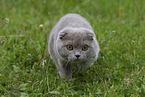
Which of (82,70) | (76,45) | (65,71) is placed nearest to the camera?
(76,45)

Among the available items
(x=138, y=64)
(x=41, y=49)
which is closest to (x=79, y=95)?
(x=138, y=64)

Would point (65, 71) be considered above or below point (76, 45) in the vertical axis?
below

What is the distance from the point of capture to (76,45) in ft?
9.73

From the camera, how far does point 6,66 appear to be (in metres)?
3.52

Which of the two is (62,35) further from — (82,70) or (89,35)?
(82,70)

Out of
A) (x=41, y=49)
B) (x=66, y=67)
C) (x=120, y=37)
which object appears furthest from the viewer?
(x=120, y=37)

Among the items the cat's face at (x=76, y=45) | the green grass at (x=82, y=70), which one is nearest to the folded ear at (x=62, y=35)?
the cat's face at (x=76, y=45)

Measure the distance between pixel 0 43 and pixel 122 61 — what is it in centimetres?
219

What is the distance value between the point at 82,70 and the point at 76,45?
32.3 inches

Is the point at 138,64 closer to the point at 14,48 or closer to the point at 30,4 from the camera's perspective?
the point at 14,48

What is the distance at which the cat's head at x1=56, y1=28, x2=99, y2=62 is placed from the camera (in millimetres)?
2938

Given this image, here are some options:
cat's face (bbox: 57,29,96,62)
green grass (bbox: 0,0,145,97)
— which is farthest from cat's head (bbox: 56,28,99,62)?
green grass (bbox: 0,0,145,97)

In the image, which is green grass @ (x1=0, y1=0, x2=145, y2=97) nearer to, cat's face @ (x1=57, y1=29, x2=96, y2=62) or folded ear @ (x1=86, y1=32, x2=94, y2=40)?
cat's face @ (x1=57, y1=29, x2=96, y2=62)

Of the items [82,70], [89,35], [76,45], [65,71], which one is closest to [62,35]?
[76,45]
